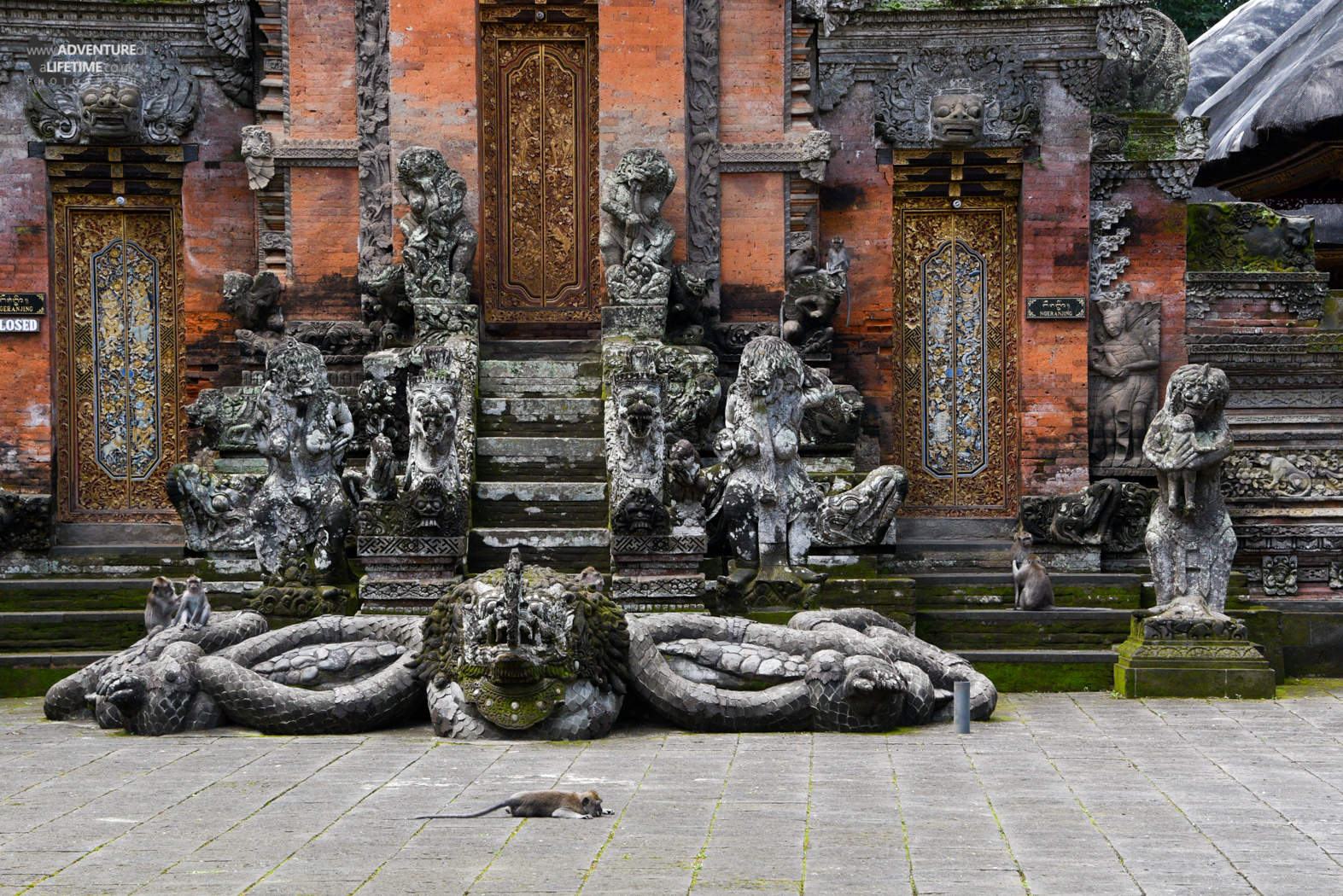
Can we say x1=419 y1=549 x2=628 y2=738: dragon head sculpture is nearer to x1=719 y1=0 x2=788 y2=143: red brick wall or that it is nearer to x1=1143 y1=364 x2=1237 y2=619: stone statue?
x1=1143 y1=364 x2=1237 y2=619: stone statue

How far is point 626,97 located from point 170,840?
866 cm

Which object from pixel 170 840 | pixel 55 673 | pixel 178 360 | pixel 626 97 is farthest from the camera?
pixel 178 360

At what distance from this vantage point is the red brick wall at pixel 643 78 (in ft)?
46.3

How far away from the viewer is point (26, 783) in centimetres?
795

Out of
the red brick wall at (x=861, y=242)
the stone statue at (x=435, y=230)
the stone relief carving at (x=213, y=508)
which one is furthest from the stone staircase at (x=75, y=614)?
the red brick wall at (x=861, y=242)

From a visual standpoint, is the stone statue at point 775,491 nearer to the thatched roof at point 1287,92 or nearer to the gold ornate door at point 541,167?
the gold ornate door at point 541,167

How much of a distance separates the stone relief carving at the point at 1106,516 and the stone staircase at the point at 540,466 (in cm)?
363

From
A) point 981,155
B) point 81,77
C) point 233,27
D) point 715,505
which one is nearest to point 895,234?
point 981,155

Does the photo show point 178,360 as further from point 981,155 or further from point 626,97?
point 981,155

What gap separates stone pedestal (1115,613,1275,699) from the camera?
10.9m

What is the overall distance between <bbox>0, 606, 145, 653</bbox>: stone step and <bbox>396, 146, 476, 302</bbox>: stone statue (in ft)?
10.5

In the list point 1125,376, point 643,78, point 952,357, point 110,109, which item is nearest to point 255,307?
point 110,109

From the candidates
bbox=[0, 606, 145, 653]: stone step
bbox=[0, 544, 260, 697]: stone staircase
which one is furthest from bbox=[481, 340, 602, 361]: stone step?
bbox=[0, 606, 145, 653]: stone step

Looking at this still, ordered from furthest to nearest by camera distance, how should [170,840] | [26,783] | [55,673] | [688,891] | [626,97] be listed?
[626,97] → [55,673] → [26,783] → [170,840] → [688,891]
